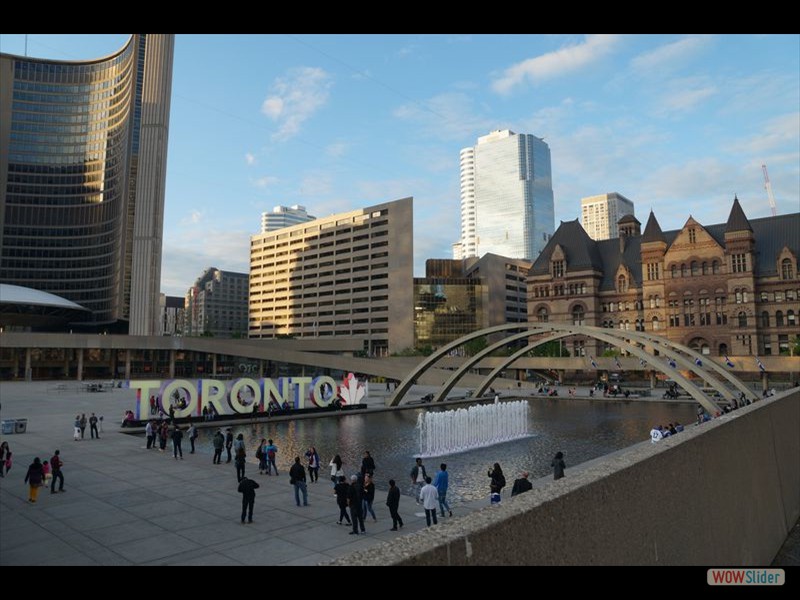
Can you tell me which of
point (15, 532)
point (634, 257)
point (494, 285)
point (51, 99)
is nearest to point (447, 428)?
point (15, 532)

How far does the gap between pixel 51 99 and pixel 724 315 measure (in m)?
182

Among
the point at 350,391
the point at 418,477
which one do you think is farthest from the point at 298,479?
the point at 350,391

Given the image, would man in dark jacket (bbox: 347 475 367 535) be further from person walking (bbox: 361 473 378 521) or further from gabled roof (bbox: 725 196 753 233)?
gabled roof (bbox: 725 196 753 233)

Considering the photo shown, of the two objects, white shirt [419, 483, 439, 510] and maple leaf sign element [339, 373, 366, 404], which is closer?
white shirt [419, 483, 439, 510]

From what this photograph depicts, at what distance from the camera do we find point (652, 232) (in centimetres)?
9669

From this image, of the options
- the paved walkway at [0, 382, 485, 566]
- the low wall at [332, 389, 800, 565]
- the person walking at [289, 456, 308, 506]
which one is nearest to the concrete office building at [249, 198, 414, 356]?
the paved walkway at [0, 382, 485, 566]

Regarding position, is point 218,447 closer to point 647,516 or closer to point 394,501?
point 394,501

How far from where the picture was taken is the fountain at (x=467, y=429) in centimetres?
3225

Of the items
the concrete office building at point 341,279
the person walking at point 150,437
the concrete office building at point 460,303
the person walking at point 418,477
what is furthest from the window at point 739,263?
the person walking at point 150,437

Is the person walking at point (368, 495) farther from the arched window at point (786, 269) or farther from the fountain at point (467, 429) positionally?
the arched window at point (786, 269)

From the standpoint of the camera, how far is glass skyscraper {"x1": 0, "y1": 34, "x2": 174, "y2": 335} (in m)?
157

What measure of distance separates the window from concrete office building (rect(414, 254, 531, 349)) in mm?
58353

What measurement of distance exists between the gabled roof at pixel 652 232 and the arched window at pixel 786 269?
17.9 meters

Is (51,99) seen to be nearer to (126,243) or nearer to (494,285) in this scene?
(126,243)
